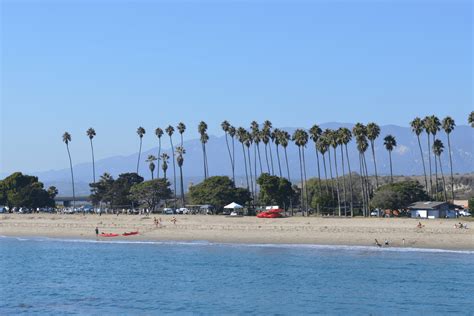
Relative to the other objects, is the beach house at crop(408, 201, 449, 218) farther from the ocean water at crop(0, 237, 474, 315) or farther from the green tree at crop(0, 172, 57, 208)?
the green tree at crop(0, 172, 57, 208)

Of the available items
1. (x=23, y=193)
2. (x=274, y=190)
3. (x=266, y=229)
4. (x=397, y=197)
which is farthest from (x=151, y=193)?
(x=266, y=229)

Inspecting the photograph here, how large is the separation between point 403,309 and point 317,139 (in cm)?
7263

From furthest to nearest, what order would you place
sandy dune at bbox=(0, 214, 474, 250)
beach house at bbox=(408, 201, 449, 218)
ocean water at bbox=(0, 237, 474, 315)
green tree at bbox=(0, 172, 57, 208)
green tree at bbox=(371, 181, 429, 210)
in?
1. green tree at bbox=(0, 172, 57, 208)
2. green tree at bbox=(371, 181, 429, 210)
3. beach house at bbox=(408, 201, 449, 218)
4. sandy dune at bbox=(0, 214, 474, 250)
5. ocean water at bbox=(0, 237, 474, 315)

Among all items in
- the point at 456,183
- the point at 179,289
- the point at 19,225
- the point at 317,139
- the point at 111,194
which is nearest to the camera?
the point at 179,289

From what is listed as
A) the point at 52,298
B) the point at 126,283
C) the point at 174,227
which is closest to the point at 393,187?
the point at 174,227

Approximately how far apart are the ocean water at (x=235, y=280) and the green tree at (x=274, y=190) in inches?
1390

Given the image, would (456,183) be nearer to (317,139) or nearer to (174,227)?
(317,139)

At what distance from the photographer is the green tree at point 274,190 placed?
109 m

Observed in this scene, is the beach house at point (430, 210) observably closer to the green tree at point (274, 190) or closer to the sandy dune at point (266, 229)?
the sandy dune at point (266, 229)

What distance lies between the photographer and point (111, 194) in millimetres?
126562

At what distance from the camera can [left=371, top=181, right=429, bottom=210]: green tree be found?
97438 millimetres

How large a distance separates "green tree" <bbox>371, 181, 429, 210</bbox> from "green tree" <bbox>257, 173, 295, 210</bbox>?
47.4 feet

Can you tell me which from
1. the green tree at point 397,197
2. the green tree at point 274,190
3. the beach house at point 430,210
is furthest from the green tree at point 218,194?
the beach house at point 430,210

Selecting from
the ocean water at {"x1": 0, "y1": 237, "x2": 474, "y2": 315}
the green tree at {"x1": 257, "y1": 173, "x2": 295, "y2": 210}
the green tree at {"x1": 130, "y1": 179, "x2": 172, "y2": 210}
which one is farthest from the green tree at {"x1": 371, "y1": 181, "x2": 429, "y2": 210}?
the green tree at {"x1": 130, "y1": 179, "x2": 172, "y2": 210}
